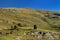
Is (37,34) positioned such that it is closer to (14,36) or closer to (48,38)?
(48,38)

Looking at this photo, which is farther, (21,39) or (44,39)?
(44,39)

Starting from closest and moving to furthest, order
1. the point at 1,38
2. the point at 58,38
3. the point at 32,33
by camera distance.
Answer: the point at 1,38 → the point at 32,33 → the point at 58,38

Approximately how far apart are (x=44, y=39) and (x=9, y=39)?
28801mm

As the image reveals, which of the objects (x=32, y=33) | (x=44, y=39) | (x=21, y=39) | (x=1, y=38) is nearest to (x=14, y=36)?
(x=21, y=39)

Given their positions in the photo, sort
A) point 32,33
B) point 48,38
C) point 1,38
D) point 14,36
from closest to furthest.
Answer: point 1,38 → point 14,36 → point 32,33 → point 48,38

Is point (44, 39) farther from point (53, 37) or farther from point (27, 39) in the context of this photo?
point (27, 39)

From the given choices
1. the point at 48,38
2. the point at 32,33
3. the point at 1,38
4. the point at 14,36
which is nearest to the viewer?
the point at 1,38

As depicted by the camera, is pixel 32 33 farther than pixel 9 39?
Yes

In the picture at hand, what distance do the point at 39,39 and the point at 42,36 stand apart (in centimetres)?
768

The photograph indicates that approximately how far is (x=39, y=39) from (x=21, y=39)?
16.5 m

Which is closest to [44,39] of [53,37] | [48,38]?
[48,38]

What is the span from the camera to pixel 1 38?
57.4 m

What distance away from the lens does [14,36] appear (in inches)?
2532

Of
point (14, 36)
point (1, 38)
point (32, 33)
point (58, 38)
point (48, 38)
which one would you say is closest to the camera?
point (1, 38)
